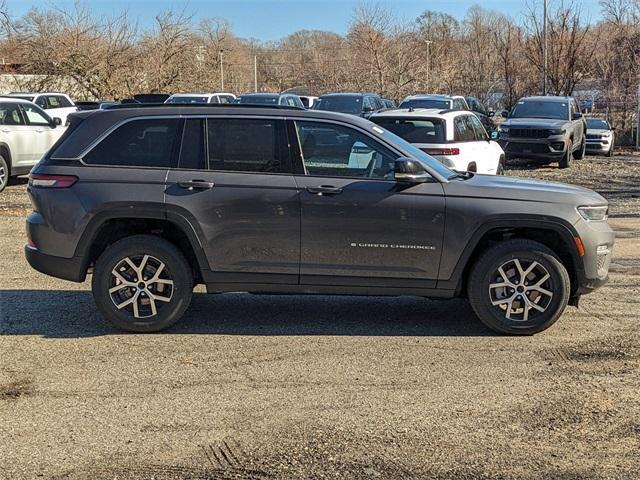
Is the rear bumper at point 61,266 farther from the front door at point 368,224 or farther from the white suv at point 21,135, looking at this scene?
the white suv at point 21,135

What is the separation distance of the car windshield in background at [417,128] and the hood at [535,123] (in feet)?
29.7

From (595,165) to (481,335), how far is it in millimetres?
16533

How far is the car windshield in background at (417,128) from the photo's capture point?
37.3 feet

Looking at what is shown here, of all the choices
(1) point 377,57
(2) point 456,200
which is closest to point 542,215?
(2) point 456,200

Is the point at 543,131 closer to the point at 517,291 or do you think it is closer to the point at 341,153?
the point at 517,291

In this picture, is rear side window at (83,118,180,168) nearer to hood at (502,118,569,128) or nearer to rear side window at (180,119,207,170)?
rear side window at (180,119,207,170)

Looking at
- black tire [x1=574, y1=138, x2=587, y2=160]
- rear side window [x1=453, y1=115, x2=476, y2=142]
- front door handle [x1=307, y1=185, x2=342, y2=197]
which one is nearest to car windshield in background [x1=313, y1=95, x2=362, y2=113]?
black tire [x1=574, y1=138, x2=587, y2=160]

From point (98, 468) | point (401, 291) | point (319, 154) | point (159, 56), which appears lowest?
point (98, 468)

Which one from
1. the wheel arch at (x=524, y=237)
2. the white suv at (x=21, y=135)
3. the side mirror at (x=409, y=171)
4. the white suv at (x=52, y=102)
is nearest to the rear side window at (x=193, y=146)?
the side mirror at (x=409, y=171)

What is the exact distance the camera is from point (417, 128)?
11.4 metres

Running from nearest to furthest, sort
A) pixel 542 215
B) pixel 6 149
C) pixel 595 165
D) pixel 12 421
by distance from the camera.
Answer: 1. pixel 12 421
2. pixel 542 215
3. pixel 6 149
4. pixel 595 165

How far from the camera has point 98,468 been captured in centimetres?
388

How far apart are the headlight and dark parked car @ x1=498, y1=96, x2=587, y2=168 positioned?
13763 millimetres

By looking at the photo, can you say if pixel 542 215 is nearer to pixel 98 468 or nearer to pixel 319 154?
pixel 319 154
